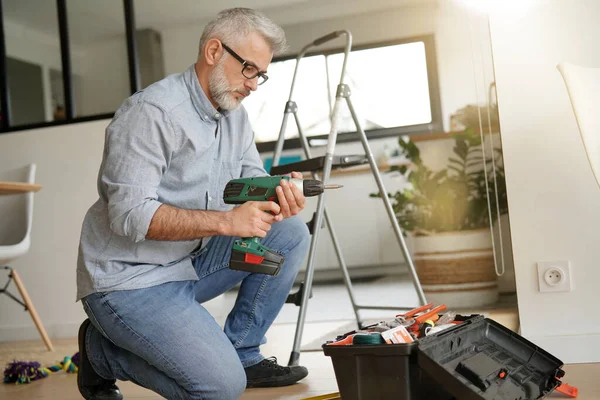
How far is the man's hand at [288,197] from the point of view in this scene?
1.64 meters

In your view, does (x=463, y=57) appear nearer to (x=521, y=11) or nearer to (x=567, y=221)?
(x=521, y=11)

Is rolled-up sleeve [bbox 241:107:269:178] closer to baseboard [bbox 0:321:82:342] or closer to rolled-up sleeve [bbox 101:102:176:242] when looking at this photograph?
rolled-up sleeve [bbox 101:102:176:242]

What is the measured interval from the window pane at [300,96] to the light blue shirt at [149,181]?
6.26 ft

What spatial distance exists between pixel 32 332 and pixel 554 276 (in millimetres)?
2900

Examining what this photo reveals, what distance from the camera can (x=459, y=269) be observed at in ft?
10.8

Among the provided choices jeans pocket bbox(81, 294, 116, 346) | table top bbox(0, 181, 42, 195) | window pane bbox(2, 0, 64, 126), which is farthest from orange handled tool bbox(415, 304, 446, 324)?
window pane bbox(2, 0, 64, 126)

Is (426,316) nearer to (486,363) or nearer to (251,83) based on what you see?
(486,363)

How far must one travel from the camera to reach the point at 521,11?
2.17 meters

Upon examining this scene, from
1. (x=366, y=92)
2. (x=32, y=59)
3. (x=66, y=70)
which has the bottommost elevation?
(x=366, y=92)

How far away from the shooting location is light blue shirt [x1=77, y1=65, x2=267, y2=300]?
1.59 meters

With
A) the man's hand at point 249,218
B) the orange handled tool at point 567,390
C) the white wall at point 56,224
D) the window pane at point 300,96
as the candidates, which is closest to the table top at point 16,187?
the white wall at point 56,224

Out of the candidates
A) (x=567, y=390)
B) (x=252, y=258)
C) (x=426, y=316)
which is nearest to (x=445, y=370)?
(x=426, y=316)

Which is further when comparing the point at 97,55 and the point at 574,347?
the point at 97,55

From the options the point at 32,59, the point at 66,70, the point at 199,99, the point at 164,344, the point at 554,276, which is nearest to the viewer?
the point at 164,344
